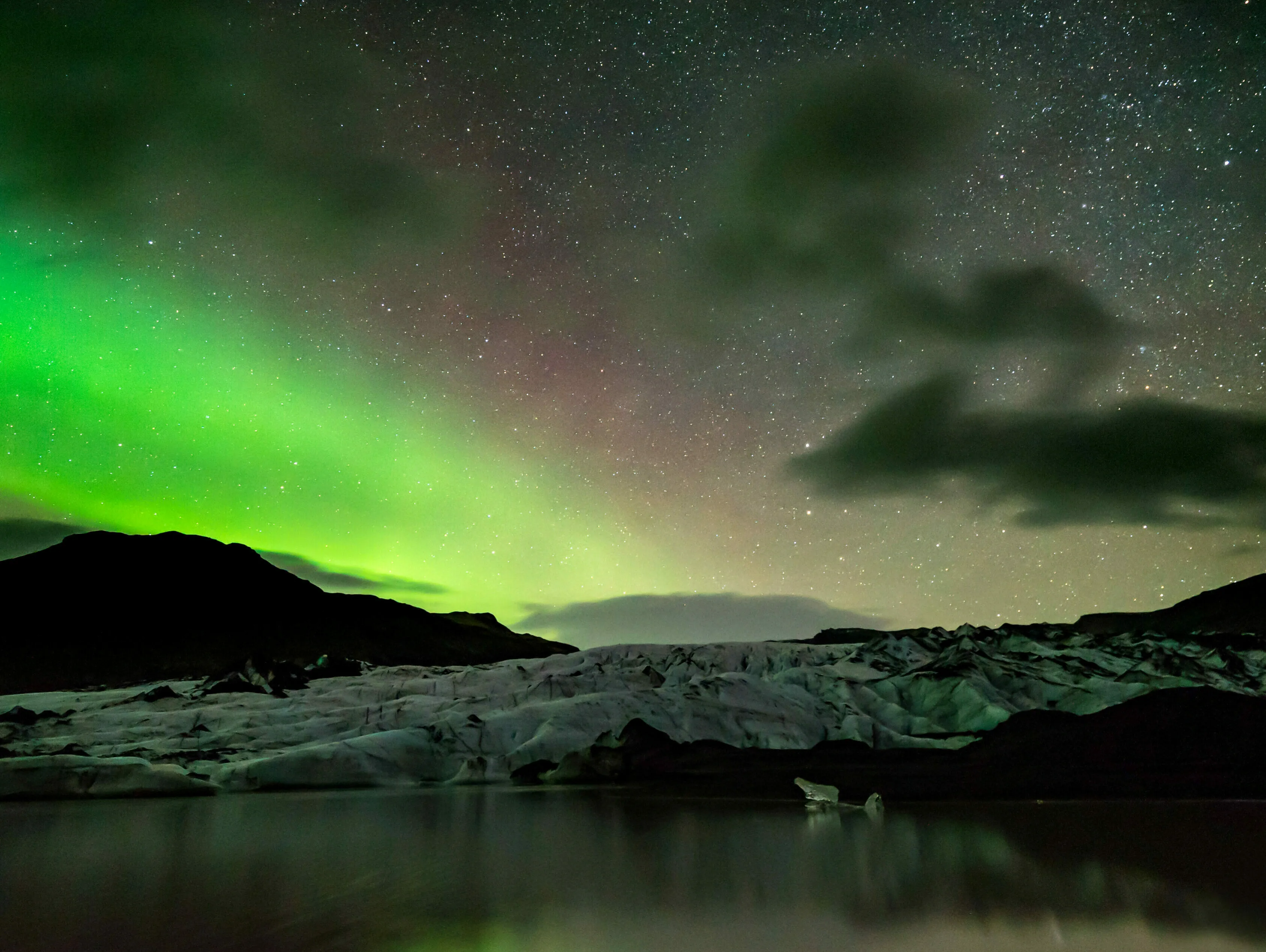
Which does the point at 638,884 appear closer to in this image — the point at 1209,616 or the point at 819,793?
the point at 819,793

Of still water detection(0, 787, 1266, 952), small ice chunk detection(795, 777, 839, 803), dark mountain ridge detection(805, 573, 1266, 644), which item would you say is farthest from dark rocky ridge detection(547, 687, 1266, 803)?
dark mountain ridge detection(805, 573, 1266, 644)

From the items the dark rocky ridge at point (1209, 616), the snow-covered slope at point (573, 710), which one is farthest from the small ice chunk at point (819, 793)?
the dark rocky ridge at point (1209, 616)

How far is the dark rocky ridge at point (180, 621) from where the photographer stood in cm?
10188

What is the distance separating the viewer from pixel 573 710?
29.7 metres

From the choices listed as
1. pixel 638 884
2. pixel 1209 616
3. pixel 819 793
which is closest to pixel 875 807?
pixel 819 793

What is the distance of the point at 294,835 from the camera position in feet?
39.9

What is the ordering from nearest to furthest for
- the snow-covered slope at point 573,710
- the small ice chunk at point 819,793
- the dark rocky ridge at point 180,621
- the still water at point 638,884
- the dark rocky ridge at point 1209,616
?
the still water at point 638,884 < the small ice chunk at point 819,793 < the snow-covered slope at point 573,710 < the dark rocky ridge at point 1209,616 < the dark rocky ridge at point 180,621

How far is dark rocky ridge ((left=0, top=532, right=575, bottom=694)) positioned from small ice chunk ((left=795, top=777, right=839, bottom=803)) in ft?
301

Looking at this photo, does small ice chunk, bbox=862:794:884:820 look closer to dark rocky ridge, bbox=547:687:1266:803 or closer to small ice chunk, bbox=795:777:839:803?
small ice chunk, bbox=795:777:839:803

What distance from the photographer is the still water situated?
5480 mm

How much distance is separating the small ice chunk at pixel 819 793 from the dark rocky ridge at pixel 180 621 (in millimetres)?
91719

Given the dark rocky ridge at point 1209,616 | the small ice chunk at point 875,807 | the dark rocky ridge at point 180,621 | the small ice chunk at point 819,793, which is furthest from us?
the dark rocky ridge at point 180,621

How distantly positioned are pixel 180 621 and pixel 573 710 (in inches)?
4063

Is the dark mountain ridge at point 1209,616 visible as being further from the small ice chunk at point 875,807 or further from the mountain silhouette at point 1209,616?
the small ice chunk at point 875,807
